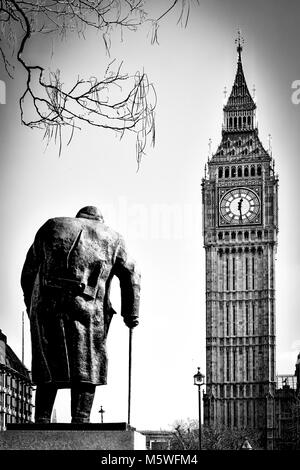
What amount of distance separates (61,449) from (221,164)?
179 ft

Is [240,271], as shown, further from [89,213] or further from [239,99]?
[89,213]

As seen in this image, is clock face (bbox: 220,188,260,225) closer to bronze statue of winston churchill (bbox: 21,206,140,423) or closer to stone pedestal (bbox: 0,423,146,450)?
bronze statue of winston churchill (bbox: 21,206,140,423)

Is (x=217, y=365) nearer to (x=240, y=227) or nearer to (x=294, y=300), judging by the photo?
(x=240, y=227)

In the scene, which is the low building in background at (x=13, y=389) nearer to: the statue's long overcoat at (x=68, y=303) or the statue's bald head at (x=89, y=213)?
the statue's bald head at (x=89, y=213)

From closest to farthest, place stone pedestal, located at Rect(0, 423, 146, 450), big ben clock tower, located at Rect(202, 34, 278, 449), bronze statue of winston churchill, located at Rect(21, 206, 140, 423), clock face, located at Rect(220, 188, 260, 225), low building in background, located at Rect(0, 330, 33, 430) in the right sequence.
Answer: stone pedestal, located at Rect(0, 423, 146, 450) < bronze statue of winston churchill, located at Rect(21, 206, 140, 423) < low building in background, located at Rect(0, 330, 33, 430) < big ben clock tower, located at Rect(202, 34, 278, 449) < clock face, located at Rect(220, 188, 260, 225)

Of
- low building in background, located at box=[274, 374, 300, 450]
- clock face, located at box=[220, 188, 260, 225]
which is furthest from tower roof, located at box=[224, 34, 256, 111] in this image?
low building in background, located at box=[274, 374, 300, 450]

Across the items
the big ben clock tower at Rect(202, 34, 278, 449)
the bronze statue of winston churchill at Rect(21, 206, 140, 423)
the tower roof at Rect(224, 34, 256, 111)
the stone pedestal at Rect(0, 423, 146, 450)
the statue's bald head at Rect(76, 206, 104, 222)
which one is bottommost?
the stone pedestal at Rect(0, 423, 146, 450)

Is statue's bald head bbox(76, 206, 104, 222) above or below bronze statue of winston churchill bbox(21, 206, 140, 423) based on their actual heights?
above

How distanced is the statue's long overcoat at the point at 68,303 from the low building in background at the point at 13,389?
105ft

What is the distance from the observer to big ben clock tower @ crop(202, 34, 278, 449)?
58.8 metres

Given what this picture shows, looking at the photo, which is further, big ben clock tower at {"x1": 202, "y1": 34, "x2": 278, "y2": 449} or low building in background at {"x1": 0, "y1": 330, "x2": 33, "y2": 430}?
big ben clock tower at {"x1": 202, "y1": 34, "x2": 278, "y2": 449}

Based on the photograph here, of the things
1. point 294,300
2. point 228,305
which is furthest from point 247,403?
point 294,300

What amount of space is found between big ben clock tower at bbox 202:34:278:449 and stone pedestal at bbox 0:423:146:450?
52.2 meters

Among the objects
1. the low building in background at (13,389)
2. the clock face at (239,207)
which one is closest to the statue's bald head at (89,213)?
the low building in background at (13,389)
